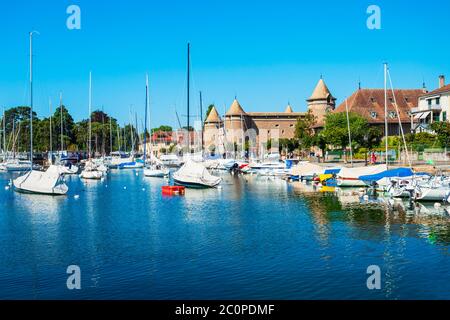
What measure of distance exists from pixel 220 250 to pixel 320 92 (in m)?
105

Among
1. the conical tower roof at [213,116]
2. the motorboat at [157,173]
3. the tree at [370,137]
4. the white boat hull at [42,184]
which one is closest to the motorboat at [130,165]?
the motorboat at [157,173]

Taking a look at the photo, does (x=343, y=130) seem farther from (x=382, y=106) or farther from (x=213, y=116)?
(x=213, y=116)

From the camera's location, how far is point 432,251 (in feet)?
86.1

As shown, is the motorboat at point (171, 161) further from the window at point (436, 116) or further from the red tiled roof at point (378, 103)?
the window at point (436, 116)

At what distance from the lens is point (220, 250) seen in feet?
89.8

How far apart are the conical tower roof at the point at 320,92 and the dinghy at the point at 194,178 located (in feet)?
242

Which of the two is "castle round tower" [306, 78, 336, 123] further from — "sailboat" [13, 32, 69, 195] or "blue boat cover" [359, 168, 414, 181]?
"sailboat" [13, 32, 69, 195]

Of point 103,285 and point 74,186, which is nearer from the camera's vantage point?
point 103,285

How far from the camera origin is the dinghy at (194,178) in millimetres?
57562
